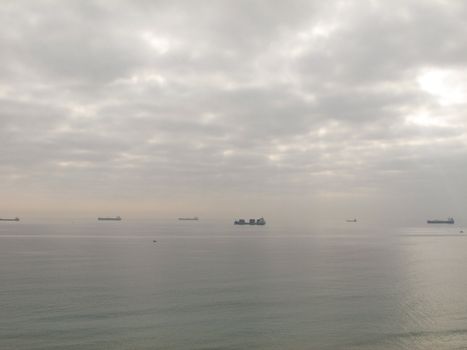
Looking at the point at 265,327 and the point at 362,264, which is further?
the point at 362,264

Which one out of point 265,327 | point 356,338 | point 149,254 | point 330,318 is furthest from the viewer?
point 149,254

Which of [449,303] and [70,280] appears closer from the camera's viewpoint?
[449,303]

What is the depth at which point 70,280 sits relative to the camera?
82.9 metres

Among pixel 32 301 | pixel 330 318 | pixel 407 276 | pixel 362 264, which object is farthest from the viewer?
pixel 362 264

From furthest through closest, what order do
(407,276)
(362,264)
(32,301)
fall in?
(362,264) → (407,276) → (32,301)

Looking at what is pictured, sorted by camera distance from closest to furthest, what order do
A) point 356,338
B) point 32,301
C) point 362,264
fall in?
1. point 356,338
2. point 32,301
3. point 362,264

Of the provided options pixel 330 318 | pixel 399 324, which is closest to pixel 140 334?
pixel 330 318

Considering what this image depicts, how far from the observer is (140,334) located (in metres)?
49.2

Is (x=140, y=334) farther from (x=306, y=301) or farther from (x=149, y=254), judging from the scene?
(x=149, y=254)

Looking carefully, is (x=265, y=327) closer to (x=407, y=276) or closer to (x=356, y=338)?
(x=356, y=338)

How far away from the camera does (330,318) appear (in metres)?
56.5

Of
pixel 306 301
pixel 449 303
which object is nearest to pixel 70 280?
pixel 306 301

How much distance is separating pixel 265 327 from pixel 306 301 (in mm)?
15595

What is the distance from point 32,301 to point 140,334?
24.4 m
